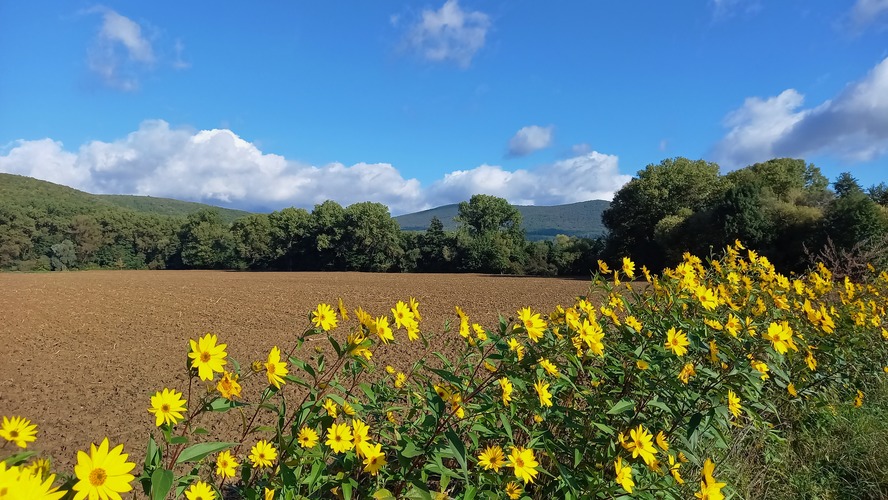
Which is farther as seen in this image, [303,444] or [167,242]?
[167,242]

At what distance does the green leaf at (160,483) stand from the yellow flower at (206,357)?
0.20 meters

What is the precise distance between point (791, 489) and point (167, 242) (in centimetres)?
5843

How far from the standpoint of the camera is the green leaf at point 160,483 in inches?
29.7

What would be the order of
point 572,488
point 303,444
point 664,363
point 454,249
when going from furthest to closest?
point 454,249 < point 664,363 < point 572,488 < point 303,444

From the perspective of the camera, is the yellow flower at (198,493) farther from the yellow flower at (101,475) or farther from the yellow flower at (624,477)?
the yellow flower at (624,477)

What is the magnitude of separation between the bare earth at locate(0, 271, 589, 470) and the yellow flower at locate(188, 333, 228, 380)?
176 inches

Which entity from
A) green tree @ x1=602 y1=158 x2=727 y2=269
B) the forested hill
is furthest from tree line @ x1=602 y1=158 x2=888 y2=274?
the forested hill

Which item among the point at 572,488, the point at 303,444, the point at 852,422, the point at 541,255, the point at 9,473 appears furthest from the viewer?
the point at 541,255

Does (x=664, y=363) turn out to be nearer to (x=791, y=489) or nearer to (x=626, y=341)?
(x=626, y=341)

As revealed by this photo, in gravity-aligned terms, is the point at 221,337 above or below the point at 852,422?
below

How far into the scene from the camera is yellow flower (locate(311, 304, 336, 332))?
1.31 metres

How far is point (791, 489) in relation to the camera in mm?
2197

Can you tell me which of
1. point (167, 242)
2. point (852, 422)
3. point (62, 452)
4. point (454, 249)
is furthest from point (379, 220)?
point (852, 422)

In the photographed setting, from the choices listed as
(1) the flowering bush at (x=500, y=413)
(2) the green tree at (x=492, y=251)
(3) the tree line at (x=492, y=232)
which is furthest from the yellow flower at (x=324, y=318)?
(2) the green tree at (x=492, y=251)
